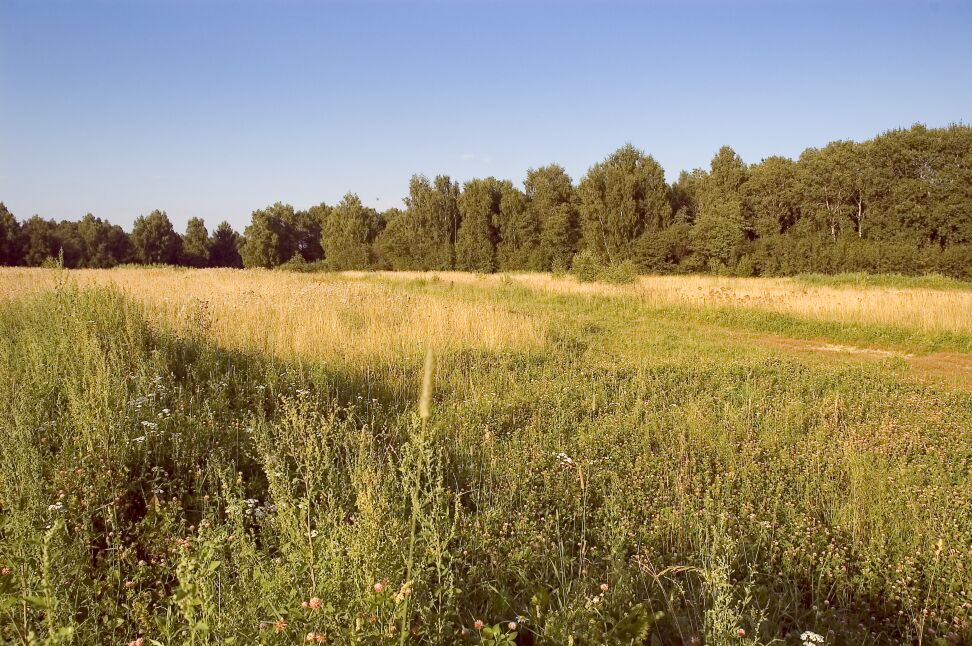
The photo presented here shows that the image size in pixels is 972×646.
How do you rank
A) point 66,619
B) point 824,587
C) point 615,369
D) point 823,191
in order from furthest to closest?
1. point 823,191
2. point 615,369
3. point 824,587
4. point 66,619

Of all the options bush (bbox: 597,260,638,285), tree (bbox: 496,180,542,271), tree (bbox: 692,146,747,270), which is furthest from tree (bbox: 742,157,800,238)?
bush (bbox: 597,260,638,285)

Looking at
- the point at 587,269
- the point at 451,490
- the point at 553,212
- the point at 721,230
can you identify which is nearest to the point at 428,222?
the point at 553,212

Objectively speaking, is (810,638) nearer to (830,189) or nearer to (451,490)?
(451,490)

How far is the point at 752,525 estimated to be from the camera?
3.64 metres

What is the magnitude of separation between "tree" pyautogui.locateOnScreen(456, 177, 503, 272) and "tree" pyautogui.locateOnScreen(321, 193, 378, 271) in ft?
33.8

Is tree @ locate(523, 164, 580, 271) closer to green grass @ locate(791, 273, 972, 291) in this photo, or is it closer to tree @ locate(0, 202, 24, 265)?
green grass @ locate(791, 273, 972, 291)

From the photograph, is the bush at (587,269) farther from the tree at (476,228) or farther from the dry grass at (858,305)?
the tree at (476,228)

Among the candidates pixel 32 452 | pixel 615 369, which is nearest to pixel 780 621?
pixel 32 452

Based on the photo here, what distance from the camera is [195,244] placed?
205 ft

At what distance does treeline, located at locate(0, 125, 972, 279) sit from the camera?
3453 centimetres

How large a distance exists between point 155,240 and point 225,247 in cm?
A: 911

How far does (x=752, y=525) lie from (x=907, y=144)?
4392 cm

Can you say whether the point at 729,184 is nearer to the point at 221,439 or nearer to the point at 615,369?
the point at 615,369

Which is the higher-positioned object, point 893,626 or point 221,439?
point 221,439
